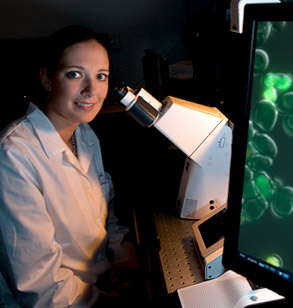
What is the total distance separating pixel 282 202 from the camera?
460 mm

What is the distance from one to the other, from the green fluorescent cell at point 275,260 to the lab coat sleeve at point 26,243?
0.59 metres

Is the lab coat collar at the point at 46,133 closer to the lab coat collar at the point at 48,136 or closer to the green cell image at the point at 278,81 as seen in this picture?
the lab coat collar at the point at 48,136

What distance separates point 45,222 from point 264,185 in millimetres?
617

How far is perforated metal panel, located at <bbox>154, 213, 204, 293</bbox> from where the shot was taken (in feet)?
2.46

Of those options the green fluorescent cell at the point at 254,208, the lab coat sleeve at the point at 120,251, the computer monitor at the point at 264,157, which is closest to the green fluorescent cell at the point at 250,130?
the computer monitor at the point at 264,157

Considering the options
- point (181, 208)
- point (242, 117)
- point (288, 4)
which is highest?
point (288, 4)

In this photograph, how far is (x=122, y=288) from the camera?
40.3 inches

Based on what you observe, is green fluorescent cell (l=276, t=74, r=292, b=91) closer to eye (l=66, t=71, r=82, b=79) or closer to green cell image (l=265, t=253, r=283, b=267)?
green cell image (l=265, t=253, r=283, b=267)

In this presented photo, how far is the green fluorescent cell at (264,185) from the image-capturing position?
47 centimetres

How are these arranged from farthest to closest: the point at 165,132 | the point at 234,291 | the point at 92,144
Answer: the point at 92,144, the point at 165,132, the point at 234,291

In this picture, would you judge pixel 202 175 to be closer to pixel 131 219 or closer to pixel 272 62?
pixel 272 62

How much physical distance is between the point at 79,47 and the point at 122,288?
32.1 inches

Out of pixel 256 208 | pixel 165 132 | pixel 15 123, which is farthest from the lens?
pixel 15 123

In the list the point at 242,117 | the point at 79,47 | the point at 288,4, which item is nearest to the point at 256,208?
the point at 242,117
